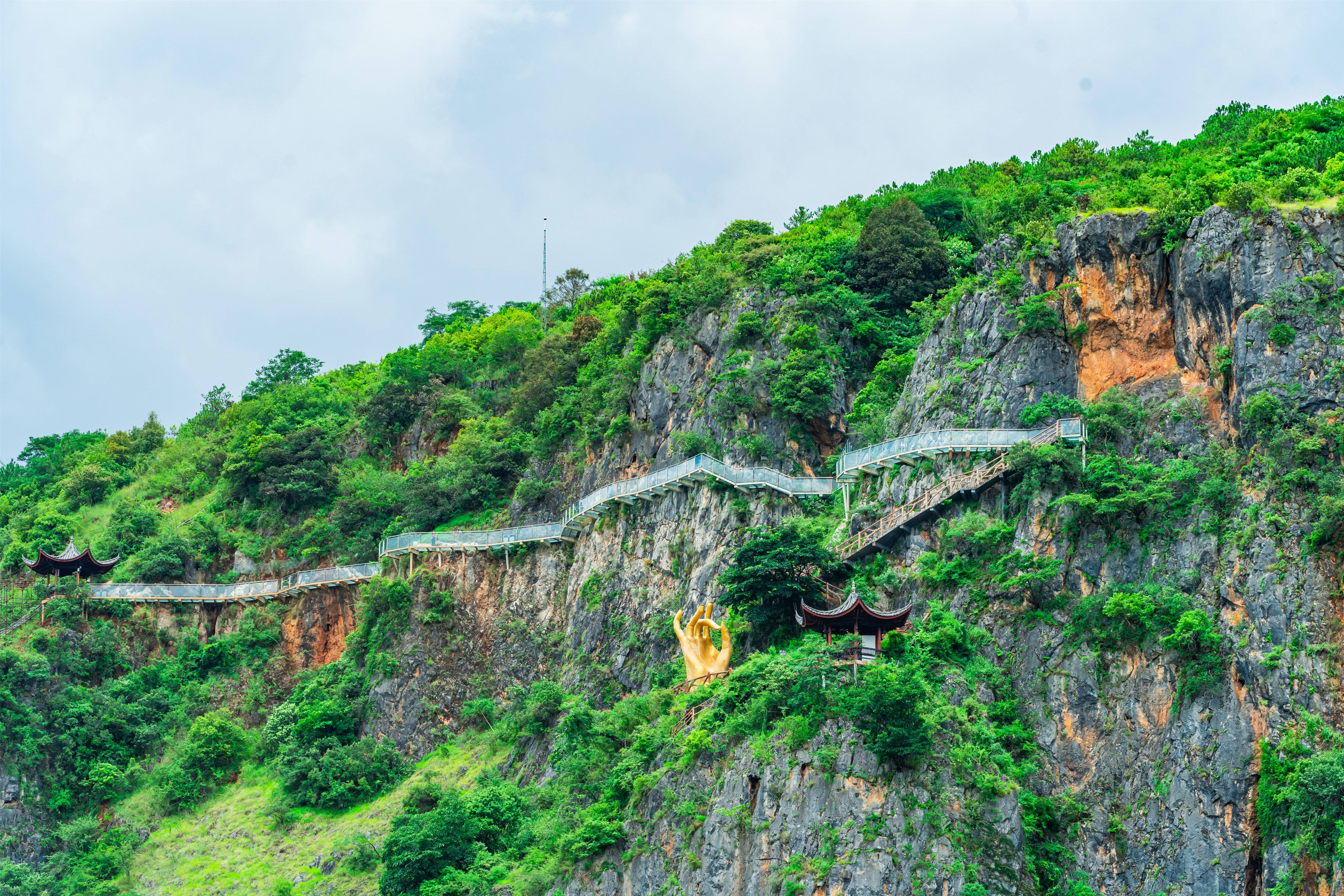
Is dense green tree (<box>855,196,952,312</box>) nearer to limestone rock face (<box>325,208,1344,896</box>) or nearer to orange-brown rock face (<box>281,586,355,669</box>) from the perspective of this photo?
limestone rock face (<box>325,208,1344,896</box>)

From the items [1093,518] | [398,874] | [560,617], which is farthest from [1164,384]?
[398,874]

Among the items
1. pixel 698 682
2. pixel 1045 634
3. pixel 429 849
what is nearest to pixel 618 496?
pixel 698 682

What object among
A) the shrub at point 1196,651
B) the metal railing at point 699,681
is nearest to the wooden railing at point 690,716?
the metal railing at point 699,681

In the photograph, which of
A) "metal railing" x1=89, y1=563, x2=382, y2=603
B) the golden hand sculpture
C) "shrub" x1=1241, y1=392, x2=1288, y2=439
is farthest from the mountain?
the golden hand sculpture

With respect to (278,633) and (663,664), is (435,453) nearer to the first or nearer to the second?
(278,633)

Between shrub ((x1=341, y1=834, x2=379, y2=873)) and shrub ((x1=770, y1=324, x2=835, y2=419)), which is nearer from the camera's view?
shrub ((x1=341, y1=834, x2=379, y2=873))

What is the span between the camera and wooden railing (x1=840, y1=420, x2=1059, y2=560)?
155 feet

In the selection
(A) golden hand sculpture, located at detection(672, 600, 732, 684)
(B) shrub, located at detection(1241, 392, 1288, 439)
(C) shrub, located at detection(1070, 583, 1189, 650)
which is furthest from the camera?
(A) golden hand sculpture, located at detection(672, 600, 732, 684)

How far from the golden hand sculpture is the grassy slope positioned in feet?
30.3

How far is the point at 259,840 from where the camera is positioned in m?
53.6

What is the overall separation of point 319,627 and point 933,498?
2689 cm

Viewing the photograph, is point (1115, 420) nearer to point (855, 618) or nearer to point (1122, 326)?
point (1122, 326)

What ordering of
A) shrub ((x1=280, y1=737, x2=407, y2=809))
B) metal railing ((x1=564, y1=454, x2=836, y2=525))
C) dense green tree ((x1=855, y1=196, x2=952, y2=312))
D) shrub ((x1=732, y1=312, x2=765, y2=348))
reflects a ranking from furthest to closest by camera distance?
1. dense green tree ((x1=855, y1=196, x2=952, y2=312))
2. shrub ((x1=732, y1=312, x2=765, y2=348))
3. shrub ((x1=280, y1=737, x2=407, y2=809))
4. metal railing ((x1=564, y1=454, x2=836, y2=525))

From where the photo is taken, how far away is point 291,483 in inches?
2709
